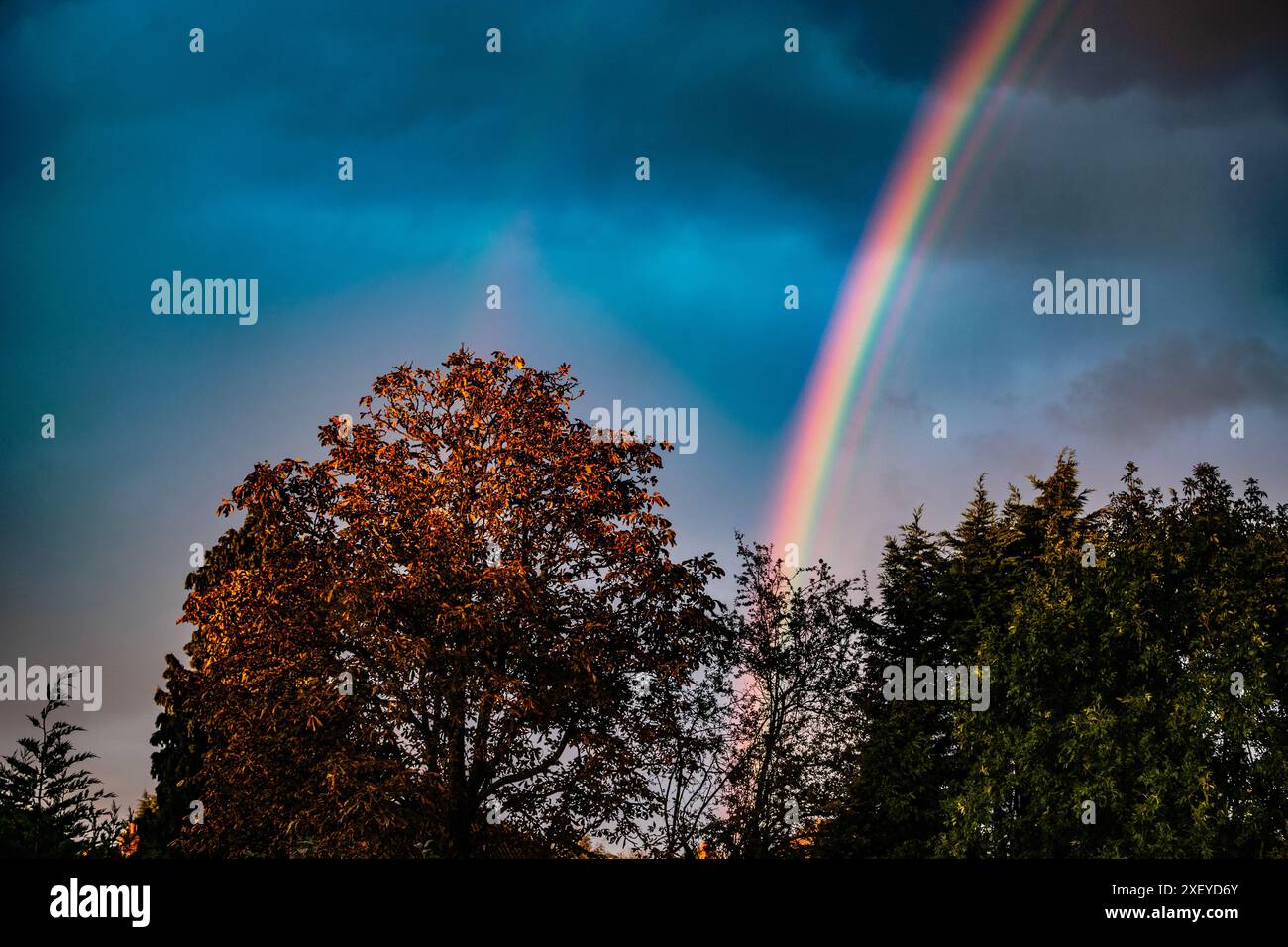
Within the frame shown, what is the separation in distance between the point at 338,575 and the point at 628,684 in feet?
20.0

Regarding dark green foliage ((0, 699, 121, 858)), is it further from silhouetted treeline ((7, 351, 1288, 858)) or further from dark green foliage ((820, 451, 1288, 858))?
dark green foliage ((820, 451, 1288, 858))

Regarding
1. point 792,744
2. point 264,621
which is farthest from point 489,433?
point 792,744

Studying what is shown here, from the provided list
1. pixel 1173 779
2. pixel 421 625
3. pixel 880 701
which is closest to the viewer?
pixel 421 625

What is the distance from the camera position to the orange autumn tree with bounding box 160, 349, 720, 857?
22.2 m

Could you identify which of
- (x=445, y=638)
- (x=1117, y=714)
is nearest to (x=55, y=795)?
(x=445, y=638)

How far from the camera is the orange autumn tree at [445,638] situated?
72.7ft

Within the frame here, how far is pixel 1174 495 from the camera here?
102 feet

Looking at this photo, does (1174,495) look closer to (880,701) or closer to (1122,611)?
(1122,611)

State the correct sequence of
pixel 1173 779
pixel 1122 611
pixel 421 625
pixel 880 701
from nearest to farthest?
1. pixel 421 625
2. pixel 1173 779
3. pixel 1122 611
4. pixel 880 701

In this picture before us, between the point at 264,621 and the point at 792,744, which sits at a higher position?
the point at 264,621

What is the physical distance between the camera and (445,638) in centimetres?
2302
